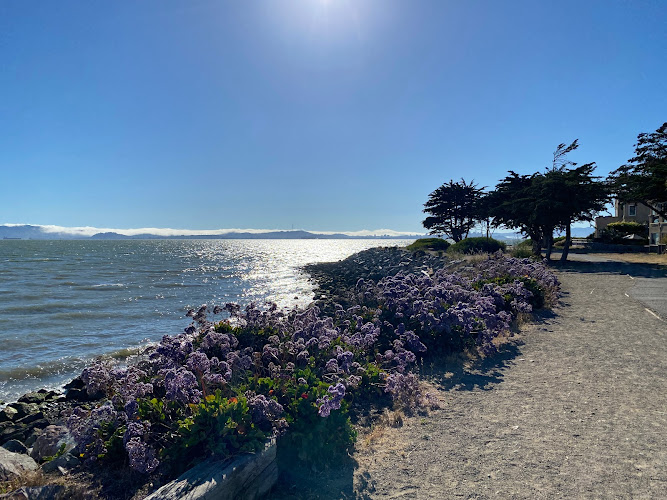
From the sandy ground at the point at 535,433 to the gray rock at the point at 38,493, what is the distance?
217 centimetres

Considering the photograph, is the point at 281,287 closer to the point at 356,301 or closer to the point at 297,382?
the point at 356,301

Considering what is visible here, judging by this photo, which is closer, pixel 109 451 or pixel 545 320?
pixel 109 451

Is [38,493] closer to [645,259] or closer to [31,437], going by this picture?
[31,437]

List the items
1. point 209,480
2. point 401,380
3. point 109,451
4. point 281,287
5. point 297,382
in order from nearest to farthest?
point 209,480 < point 109,451 < point 297,382 < point 401,380 < point 281,287

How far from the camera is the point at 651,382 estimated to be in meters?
5.95

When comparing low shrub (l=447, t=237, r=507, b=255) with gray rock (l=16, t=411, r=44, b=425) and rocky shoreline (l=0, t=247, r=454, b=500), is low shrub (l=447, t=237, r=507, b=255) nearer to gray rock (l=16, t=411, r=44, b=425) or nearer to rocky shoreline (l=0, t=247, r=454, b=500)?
rocky shoreline (l=0, t=247, r=454, b=500)

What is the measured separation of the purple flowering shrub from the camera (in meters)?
3.83

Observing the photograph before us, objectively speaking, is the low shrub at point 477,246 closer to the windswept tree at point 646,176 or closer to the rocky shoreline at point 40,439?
the windswept tree at point 646,176

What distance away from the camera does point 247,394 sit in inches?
174

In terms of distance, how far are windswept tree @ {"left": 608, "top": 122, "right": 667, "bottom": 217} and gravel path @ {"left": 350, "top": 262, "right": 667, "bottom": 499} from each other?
813 inches

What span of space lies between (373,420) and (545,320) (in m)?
7.22

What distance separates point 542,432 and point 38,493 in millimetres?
5190

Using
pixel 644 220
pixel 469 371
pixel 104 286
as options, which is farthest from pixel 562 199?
pixel 644 220

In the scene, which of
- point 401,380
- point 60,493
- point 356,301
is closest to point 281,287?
point 356,301
